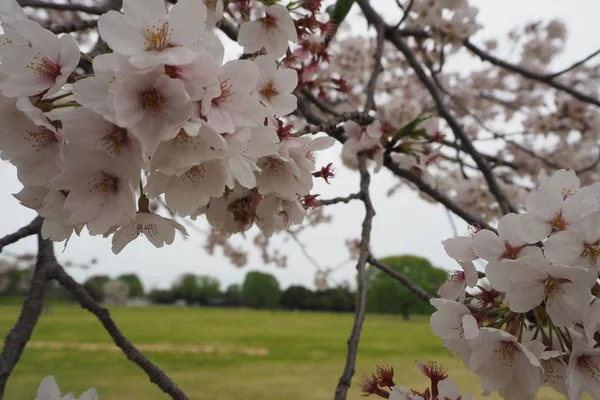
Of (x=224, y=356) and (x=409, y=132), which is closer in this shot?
(x=409, y=132)

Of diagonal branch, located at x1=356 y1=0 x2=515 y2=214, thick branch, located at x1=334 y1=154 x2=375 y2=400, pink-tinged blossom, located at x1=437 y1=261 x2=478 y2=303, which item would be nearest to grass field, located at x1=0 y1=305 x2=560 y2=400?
diagonal branch, located at x1=356 y1=0 x2=515 y2=214

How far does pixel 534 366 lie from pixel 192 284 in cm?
1331

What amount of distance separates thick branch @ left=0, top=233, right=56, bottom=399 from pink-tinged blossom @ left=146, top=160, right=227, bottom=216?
0.67m

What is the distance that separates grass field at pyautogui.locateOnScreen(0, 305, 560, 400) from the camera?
327cm

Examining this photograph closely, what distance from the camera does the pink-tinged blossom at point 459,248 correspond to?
64cm

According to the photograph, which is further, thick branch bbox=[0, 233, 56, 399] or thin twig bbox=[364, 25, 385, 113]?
thin twig bbox=[364, 25, 385, 113]

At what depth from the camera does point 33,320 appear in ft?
3.10

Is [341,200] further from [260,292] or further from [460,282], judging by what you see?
[260,292]

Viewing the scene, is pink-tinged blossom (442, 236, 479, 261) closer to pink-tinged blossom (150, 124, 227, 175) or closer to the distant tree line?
pink-tinged blossom (150, 124, 227, 175)

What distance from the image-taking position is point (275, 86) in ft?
1.91

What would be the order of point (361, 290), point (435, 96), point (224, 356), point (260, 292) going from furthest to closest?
point (260, 292) → point (224, 356) → point (435, 96) → point (361, 290)

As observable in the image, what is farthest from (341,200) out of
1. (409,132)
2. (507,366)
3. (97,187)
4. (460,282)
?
(97,187)

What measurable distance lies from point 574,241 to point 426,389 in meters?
0.34

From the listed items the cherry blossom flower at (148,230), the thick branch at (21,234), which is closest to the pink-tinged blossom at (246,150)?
the cherry blossom flower at (148,230)
